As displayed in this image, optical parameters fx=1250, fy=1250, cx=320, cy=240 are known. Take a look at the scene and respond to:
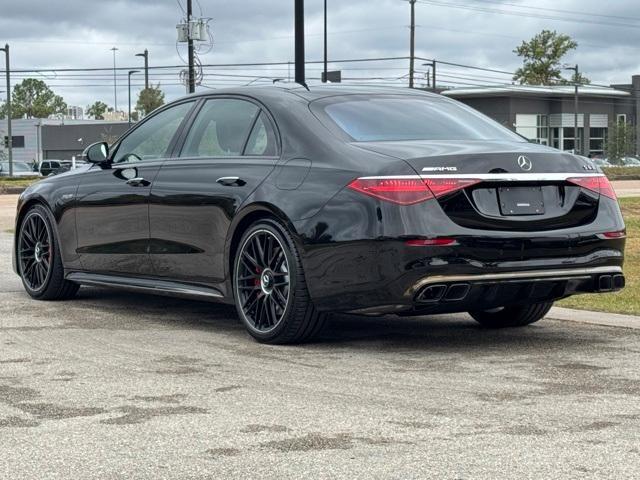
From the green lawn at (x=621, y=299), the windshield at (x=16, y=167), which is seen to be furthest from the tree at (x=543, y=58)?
the green lawn at (x=621, y=299)

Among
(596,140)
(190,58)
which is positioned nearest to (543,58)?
(596,140)

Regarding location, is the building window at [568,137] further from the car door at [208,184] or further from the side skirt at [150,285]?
the car door at [208,184]

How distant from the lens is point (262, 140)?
7676mm

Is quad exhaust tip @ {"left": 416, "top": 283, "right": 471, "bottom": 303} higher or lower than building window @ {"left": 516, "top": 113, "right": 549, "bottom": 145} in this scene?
lower

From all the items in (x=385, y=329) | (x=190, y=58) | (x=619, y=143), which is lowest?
(x=385, y=329)

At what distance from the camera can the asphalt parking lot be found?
174 inches

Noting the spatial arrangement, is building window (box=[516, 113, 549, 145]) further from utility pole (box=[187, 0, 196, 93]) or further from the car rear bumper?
the car rear bumper

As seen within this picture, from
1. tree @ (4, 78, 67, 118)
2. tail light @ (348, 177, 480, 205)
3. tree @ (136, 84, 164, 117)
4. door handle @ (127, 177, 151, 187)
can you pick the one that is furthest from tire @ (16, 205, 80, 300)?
tree @ (4, 78, 67, 118)

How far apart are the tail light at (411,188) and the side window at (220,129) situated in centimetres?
141

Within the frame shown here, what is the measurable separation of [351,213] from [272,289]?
787 millimetres

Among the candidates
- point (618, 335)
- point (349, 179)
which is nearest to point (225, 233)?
point (349, 179)

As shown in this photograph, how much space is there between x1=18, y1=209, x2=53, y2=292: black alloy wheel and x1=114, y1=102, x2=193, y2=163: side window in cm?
99

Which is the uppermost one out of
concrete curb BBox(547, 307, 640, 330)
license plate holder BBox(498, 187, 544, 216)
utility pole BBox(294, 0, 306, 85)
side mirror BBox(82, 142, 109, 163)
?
utility pole BBox(294, 0, 306, 85)

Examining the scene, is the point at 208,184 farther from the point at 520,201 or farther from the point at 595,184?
the point at 595,184
